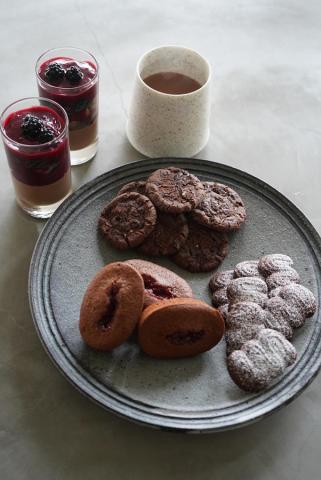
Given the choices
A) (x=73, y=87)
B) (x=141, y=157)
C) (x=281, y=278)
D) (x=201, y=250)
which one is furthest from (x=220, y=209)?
(x=73, y=87)

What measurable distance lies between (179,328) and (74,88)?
58 centimetres

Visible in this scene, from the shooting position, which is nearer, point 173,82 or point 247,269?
point 247,269

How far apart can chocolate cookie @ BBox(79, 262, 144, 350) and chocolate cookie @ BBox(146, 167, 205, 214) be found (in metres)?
0.21

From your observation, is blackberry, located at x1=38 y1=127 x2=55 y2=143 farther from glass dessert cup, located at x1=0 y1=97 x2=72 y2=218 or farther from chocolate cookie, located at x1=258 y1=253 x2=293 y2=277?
chocolate cookie, located at x1=258 y1=253 x2=293 y2=277

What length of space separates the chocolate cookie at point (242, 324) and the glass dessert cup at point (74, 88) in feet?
1.86

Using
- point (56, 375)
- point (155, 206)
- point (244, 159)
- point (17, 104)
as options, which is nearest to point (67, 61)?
point (17, 104)

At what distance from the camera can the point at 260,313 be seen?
1100 millimetres

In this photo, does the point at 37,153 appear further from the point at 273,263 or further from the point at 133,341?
the point at 273,263

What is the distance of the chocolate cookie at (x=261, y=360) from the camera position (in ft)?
3.36

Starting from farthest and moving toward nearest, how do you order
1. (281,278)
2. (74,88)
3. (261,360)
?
(74,88)
(281,278)
(261,360)

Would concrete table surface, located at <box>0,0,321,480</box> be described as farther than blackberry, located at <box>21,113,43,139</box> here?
No

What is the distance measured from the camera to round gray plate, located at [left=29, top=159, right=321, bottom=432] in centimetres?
101

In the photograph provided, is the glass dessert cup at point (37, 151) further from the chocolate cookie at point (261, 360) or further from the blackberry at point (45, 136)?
the chocolate cookie at point (261, 360)

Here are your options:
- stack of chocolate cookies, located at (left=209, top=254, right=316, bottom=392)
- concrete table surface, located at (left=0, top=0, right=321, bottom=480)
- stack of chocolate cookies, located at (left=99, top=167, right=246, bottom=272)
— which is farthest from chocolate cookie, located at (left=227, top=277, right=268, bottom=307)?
concrete table surface, located at (left=0, top=0, right=321, bottom=480)
